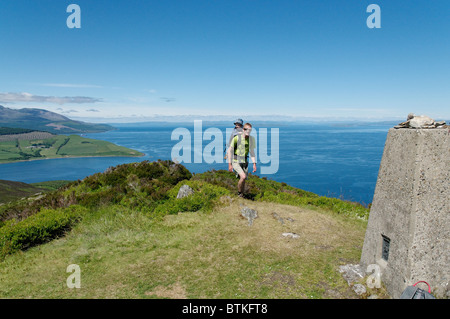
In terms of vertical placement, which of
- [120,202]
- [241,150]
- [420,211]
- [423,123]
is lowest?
[120,202]

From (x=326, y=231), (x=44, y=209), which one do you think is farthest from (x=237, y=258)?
(x=44, y=209)

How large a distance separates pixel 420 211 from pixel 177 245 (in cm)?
609

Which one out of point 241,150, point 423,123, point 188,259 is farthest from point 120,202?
point 423,123

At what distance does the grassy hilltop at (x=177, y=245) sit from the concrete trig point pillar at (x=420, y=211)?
1371 mm

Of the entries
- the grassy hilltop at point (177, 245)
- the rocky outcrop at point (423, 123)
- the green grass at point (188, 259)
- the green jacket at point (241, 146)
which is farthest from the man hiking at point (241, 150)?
the rocky outcrop at point (423, 123)

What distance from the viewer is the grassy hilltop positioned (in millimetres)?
5645

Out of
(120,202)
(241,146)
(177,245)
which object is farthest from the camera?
(120,202)

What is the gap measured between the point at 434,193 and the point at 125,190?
11190 millimetres


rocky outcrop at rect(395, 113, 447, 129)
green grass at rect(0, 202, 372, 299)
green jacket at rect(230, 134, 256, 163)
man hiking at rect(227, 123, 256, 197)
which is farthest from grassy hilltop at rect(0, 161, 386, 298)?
rocky outcrop at rect(395, 113, 447, 129)

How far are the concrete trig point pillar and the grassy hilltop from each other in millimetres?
1371

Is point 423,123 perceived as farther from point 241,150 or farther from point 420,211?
point 241,150

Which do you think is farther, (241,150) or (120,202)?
(120,202)

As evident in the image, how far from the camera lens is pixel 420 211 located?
4555mm

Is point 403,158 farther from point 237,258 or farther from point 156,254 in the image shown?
point 156,254
